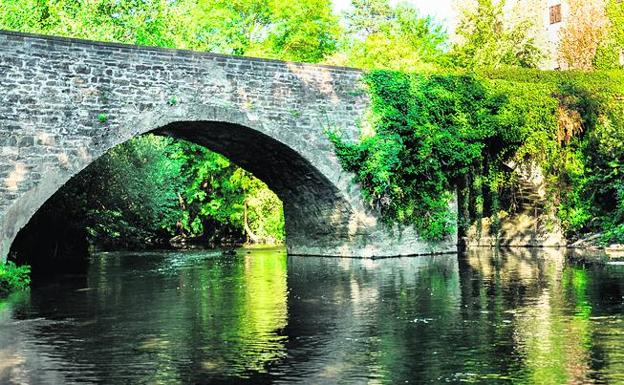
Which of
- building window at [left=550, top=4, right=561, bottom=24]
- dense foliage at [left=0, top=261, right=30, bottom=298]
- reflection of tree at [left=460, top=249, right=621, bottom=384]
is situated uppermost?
building window at [left=550, top=4, right=561, bottom=24]

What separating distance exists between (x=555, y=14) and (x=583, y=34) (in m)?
4.07

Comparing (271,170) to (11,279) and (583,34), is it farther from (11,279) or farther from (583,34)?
(583,34)

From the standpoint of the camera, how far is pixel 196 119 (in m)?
17.1

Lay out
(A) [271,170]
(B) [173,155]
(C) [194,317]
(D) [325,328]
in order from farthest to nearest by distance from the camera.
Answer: (B) [173,155] < (A) [271,170] < (C) [194,317] < (D) [325,328]

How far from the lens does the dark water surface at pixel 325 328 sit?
24.1 feet

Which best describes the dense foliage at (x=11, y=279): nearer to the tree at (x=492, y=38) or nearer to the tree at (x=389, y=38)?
the tree at (x=389, y=38)

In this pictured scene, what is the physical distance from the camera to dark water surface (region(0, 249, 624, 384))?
7336mm

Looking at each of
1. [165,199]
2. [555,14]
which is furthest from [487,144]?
[555,14]

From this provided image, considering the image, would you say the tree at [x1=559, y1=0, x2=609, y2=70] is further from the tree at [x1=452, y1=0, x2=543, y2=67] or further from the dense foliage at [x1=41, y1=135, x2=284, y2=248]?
the dense foliage at [x1=41, y1=135, x2=284, y2=248]

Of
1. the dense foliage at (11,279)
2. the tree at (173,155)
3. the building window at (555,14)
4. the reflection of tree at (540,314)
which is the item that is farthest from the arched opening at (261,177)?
the building window at (555,14)

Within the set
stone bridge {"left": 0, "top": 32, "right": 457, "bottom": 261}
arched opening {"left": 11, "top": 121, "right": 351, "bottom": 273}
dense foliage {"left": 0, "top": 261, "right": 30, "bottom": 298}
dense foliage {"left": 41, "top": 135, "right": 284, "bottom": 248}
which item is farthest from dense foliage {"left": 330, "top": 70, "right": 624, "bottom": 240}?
dense foliage {"left": 0, "top": 261, "right": 30, "bottom": 298}

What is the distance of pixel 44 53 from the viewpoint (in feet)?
50.5

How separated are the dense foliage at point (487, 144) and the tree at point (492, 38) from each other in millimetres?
10866

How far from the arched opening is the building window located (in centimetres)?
2015
